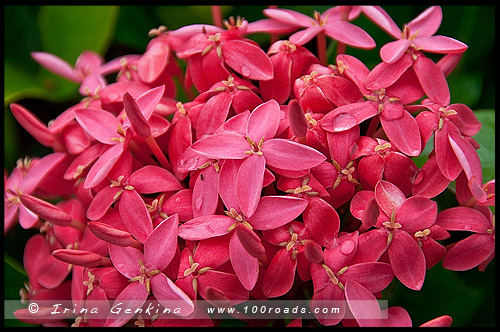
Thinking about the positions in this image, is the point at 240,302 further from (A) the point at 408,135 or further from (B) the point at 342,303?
(A) the point at 408,135

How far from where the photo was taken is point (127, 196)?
50 cm

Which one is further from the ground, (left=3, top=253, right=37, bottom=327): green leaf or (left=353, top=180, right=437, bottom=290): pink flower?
(left=353, top=180, right=437, bottom=290): pink flower

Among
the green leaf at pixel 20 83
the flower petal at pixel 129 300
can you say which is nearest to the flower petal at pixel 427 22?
the flower petal at pixel 129 300

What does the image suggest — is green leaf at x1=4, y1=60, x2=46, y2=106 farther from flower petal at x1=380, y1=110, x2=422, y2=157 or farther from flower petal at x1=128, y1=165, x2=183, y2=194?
flower petal at x1=380, y1=110, x2=422, y2=157

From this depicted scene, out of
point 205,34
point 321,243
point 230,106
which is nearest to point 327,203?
point 321,243

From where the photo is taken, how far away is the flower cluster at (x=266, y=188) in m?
0.46

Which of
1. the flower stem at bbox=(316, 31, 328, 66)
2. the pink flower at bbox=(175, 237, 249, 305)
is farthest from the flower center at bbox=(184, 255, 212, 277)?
the flower stem at bbox=(316, 31, 328, 66)

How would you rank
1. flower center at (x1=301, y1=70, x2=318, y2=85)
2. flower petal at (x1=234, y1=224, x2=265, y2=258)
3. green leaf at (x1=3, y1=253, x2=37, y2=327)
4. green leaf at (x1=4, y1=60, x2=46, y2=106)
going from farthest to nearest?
green leaf at (x1=4, y1=60, x2=46, y2=106), green leaf at (x1=3, y1=253, x2=37, y2=327), flower center at (x1=301, y1=70, x2=318, y2=85), flower petal at (x1=234, y1=224, x2=265, y2=258)

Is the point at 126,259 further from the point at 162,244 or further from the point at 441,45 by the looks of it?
the point at 441,45

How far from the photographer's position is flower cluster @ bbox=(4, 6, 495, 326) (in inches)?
17.9

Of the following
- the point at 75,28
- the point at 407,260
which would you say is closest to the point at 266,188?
the point at 407,260

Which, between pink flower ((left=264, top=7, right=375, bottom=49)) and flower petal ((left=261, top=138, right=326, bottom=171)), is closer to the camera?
flower petal ((left=261, top=138, right=326, bottom=171))

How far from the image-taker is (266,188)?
0.51 meters

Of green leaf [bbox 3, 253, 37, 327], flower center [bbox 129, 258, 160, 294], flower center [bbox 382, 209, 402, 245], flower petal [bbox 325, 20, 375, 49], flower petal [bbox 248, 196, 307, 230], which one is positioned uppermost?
flower petal [bbox 325, 20, 375, 49]
